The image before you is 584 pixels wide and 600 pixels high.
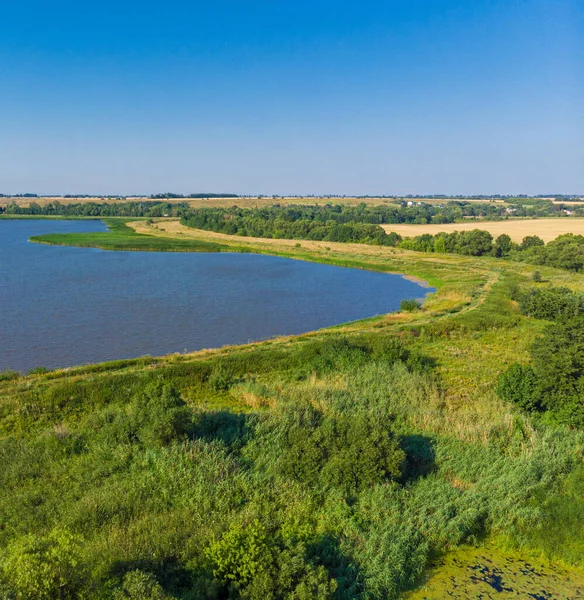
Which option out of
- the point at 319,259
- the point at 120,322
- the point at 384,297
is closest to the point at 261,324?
the point at 120,322

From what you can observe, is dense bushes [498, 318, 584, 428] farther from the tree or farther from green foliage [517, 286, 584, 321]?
the tree

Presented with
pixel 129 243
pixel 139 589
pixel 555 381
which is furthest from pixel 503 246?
pixel 139 589

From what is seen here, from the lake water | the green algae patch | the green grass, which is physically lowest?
the green algae patch

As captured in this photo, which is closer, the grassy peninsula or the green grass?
the grassy peninsula

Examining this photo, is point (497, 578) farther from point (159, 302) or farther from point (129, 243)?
point (129, 243)

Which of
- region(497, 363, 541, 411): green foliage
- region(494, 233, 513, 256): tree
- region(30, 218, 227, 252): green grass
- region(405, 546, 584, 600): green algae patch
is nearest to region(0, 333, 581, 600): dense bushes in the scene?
region(405, 546, 584, 600): green algae patch

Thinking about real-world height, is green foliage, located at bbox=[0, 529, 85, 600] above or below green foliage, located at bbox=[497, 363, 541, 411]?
above

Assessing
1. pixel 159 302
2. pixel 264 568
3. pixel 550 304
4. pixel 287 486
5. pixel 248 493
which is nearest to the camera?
pixel 264 568

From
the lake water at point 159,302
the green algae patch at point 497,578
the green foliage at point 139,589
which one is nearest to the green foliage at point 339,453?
the green algae patch at point 497,578
